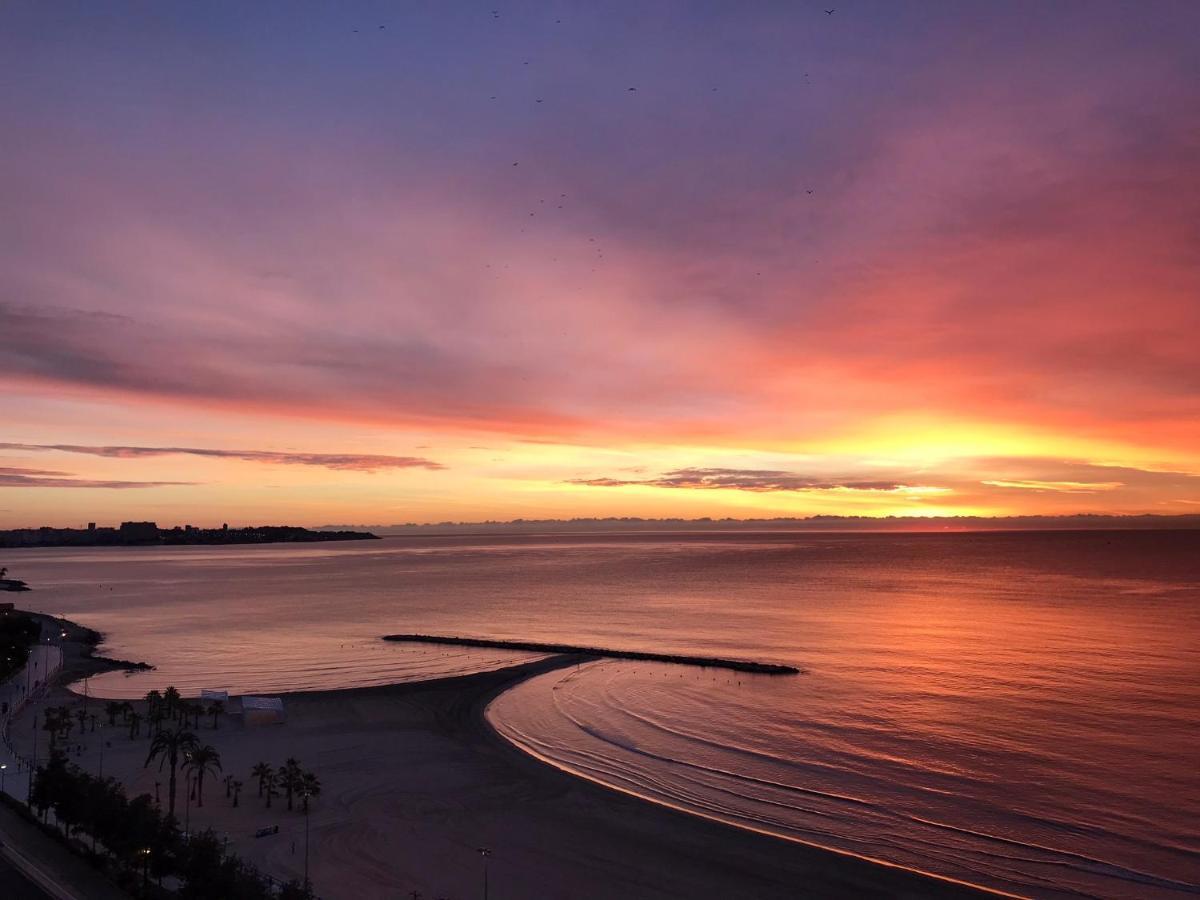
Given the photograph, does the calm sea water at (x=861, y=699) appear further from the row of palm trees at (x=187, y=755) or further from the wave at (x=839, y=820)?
the row of palm trees at (x=187, y=755)

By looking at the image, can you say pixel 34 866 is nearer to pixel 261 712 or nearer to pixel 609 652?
pixel 261 712

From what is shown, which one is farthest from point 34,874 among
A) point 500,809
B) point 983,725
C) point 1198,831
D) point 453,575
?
point 453,575

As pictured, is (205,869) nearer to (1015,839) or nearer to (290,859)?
(290,859)

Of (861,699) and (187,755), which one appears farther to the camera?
(861,699)

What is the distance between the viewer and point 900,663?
71000 mm

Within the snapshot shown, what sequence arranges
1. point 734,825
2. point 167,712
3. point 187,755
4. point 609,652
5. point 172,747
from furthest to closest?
point 609,652 < point 167,712 < point 187,755 < point 172,747 < point 734,825

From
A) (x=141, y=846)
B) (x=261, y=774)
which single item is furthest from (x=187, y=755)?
(x=141, y=846)

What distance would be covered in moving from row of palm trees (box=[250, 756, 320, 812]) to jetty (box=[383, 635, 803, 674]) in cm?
4204

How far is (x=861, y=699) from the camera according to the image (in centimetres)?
5678

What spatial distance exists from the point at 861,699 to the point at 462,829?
3534cm

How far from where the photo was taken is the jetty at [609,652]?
68688 mm

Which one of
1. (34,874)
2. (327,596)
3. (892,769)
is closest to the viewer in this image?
(34,874)

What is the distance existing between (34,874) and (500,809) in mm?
18071

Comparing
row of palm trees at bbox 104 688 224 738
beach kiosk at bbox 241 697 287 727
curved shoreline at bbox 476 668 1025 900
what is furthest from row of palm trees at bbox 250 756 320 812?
curved shoreline at bbox 476 668 1025 900
